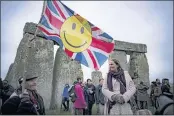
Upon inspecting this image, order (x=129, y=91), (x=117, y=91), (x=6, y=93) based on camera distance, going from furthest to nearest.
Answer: (x=6, y=93)
(x=117, y=91)
(x=129, y=91)

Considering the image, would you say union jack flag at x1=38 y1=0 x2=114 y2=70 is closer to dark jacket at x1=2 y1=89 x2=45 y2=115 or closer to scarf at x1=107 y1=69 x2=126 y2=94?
scarf at x1=107 y1=69 x2=126 y2=94

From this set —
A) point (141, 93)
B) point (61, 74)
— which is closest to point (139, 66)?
point (141, 93)

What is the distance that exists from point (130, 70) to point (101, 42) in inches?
544

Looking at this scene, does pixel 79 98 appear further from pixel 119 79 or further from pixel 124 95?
pixel 124 95

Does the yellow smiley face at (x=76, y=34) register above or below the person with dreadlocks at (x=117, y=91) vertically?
above

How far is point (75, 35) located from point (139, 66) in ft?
45.2

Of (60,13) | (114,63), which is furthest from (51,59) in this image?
(114,63)

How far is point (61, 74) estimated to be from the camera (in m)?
16.9

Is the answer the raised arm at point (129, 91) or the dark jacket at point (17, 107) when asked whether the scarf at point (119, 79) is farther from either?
the dark jacket at point (17, 107)

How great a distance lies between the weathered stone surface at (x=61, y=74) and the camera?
1633cm

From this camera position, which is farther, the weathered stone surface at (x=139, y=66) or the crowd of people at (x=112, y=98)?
the weathered stone surface at (x=139, y=66)

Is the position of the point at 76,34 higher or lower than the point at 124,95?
higher

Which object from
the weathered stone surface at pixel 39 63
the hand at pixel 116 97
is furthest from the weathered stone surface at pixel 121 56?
the hand at pixel 116 97

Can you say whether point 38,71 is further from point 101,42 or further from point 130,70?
point 101,42
